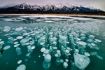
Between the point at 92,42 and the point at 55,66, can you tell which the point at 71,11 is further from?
the point at 55,66

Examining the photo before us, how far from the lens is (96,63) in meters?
4.05

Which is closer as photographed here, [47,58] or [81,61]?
[81,61]

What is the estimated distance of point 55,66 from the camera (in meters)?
3.77

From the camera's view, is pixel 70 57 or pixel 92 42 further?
pixel 92 42

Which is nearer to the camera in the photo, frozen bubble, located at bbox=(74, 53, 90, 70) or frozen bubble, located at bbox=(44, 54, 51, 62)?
frozen bubble, located at bbox=(74, 53, 90, 70)

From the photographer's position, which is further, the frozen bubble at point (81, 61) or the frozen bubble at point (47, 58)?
the frozen bubble at point (47, 58)

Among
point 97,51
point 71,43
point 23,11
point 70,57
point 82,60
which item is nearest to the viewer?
point 82,60

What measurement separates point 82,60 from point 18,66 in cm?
146

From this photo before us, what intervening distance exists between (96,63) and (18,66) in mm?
1794

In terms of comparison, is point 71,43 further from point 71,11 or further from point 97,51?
point 71,11

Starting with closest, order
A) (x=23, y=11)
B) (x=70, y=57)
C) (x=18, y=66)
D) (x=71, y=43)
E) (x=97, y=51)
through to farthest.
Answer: (x=18, y=66) → (x=70, y=57) → (x=97, y=51) → (x=71, y=43) → (x=23, y=11)

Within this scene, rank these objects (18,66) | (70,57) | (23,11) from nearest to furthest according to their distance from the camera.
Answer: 1. (18,66)
2. (70,57)
3. (23,11)

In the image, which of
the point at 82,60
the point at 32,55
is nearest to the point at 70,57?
the point at 82,60

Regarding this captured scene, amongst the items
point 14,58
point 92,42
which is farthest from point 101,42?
point 14,58
